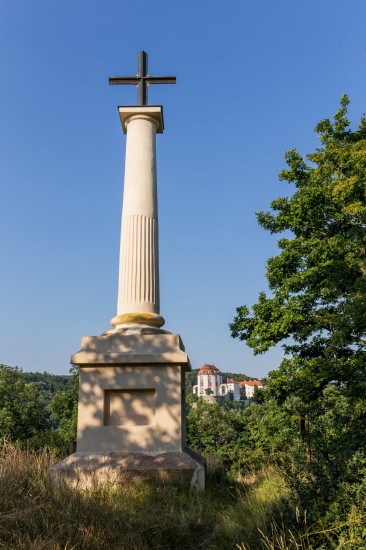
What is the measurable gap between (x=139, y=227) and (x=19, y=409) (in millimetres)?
26533

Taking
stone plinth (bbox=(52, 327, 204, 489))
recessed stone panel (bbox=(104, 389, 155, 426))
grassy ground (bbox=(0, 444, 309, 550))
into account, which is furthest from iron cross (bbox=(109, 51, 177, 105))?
grassy ground (bbox=(0, 444, 309, 550))

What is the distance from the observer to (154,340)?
8383mm

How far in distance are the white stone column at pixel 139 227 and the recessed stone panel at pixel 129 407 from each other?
1.18 m

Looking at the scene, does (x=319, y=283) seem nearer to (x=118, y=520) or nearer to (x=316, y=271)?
(x=316, y=271)

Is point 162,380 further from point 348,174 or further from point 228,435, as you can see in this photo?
point 228,435

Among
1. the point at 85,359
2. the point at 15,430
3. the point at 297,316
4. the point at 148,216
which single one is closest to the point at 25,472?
the point at 85,359

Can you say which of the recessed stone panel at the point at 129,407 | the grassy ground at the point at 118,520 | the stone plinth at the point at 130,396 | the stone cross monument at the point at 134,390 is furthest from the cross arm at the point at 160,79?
→ the grassy ground at the point at 118,520

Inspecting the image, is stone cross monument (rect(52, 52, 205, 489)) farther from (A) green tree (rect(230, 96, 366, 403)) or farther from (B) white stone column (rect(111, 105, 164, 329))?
(A) green tree (rect(230, 96, 366, 403))

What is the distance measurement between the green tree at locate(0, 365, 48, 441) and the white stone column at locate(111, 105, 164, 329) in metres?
23.7

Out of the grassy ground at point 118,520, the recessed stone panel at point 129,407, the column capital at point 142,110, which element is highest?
the column capital at point 142,110

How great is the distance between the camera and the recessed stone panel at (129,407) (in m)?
8.23

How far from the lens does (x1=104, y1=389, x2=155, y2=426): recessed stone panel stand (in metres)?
8.23

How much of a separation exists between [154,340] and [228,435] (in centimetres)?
2072

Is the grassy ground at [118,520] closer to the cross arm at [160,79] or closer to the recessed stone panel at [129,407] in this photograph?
the recessed stone panel at [129,407]
